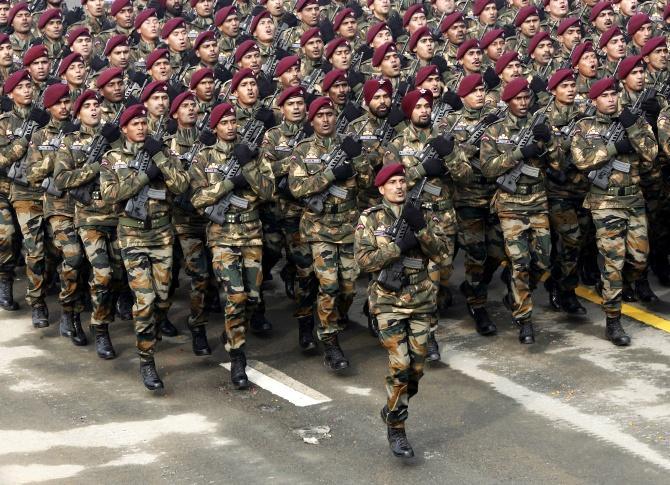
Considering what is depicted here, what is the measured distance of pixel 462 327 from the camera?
1440 cm

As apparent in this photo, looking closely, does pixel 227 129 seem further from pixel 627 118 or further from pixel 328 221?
pixel 627 118

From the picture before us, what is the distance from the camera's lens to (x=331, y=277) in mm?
13289

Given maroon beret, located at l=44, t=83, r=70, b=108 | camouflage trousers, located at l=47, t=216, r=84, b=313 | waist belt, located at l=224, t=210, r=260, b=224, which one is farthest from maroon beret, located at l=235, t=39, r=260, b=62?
waist belt, located at l=224, t=210, r=260, b=224

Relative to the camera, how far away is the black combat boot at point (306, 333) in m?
13.9

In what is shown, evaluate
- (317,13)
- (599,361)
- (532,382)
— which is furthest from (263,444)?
(317,13)

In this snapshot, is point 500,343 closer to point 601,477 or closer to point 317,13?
point 601,477

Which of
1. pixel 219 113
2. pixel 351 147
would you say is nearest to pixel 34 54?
pixel 219 113

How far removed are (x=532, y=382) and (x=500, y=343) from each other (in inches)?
47.6

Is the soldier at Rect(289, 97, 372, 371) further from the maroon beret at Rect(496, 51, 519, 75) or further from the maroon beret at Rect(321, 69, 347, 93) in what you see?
the maroon beret at Rect(496, 51, 519, 75)

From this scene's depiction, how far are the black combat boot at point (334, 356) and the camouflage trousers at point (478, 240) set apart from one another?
166 centimetres

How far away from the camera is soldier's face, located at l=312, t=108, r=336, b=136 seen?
13.4 metres

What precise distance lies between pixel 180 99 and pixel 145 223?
1.51 m

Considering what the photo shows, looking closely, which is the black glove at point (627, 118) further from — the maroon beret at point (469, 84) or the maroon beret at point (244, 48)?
the maroon beret at point (244, 48)

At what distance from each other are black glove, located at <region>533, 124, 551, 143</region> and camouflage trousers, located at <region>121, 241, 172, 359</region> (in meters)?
3.59
